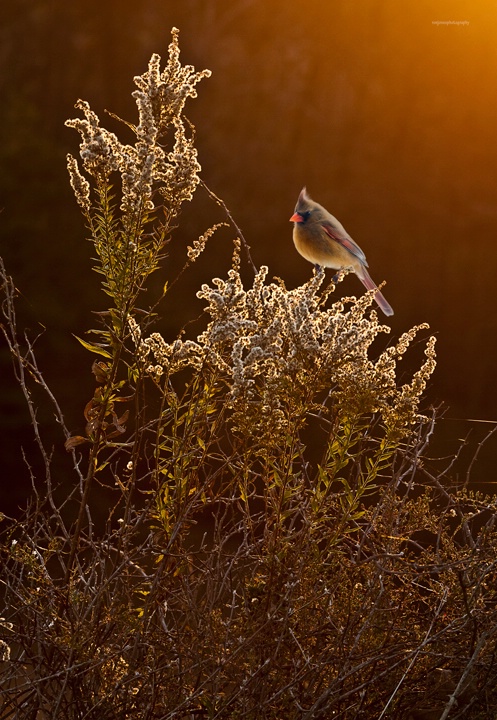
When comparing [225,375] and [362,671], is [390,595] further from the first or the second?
[225,375]

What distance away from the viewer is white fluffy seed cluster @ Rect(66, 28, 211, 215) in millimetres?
1742

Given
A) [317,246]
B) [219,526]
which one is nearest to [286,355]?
[219,526]

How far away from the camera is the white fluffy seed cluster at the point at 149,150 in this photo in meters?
1.74

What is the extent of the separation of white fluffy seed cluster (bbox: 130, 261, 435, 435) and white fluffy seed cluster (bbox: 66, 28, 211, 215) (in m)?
0.20

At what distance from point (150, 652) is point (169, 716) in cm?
25

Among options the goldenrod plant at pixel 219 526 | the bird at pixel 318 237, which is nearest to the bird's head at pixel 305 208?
the bird at pixel 318 237

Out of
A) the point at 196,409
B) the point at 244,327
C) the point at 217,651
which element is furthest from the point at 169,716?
the point at 244,327

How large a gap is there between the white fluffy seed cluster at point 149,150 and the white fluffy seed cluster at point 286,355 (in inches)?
7.9

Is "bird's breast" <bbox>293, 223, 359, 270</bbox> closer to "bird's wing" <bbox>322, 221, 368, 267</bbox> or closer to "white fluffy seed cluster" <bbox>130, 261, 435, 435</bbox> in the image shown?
"bird's wing" <bbox>322, 221, 368, 267</bbox>

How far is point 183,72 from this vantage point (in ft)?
5.87

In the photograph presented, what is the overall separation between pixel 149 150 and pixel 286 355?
1.47 ft

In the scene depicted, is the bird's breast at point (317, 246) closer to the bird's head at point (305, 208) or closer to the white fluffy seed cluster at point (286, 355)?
the bird's head at point (305, 208)

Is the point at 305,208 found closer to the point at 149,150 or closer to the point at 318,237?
the point at 318,237

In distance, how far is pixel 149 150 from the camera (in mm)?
1755
